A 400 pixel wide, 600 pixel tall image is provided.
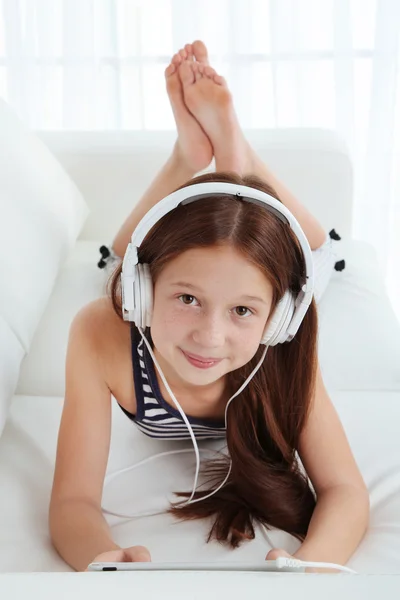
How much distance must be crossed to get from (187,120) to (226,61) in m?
1.00

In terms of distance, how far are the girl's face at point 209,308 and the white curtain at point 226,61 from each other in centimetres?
166

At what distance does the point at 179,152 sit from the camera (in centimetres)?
167

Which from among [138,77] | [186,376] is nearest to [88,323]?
[186,376]

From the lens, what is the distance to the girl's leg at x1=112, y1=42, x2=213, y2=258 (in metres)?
1.61

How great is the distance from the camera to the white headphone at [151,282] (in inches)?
36.3

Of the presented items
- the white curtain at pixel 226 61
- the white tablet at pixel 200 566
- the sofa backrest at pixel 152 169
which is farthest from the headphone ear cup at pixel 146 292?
the white curtain at pixel 226 61

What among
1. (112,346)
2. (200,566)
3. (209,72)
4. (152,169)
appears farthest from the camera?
(152,169)

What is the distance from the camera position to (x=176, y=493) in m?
1.16

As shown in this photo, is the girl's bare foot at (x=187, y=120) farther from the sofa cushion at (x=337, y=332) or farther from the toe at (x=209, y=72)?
the sofa cushion at (x=337, y=332)

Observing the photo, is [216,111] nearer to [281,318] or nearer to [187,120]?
[187,120]

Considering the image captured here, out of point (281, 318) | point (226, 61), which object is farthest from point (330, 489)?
point (226, 61)
